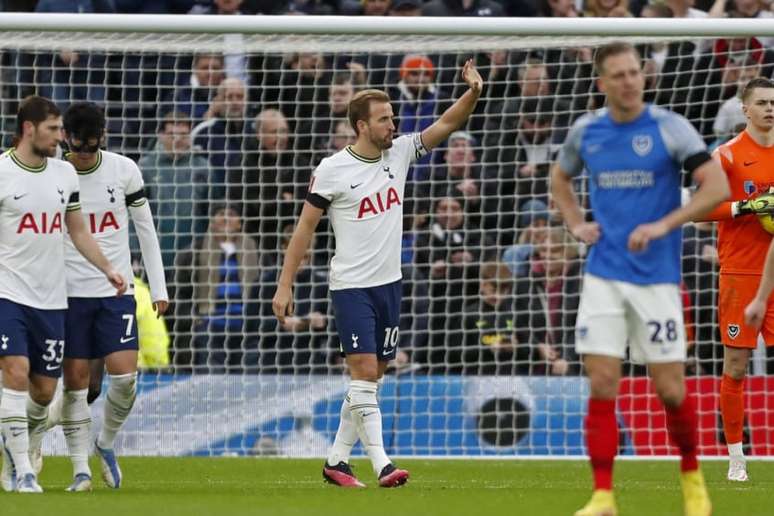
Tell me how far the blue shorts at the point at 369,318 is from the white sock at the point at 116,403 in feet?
4.44

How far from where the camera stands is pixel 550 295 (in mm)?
13773

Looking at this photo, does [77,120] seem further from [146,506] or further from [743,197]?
[743,197]

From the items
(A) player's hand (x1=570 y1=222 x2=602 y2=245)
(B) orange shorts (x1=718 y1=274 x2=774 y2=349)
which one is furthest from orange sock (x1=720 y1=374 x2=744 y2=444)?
(A) player's hand (x1=570 y1=222 x2=602 y2=245)

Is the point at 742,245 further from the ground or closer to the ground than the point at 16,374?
further from the ground

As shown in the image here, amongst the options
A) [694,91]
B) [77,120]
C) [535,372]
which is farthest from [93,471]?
[694,91]

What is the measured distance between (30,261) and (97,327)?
79cm

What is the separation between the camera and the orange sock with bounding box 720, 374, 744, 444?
999 centimetres

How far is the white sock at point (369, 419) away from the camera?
29.2ft

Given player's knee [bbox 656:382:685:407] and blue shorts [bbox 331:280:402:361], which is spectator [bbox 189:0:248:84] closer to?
blue shorts [bbox 331:280:402:361]

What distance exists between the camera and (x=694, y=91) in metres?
13.9

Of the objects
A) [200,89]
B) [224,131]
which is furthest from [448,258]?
[200,89]

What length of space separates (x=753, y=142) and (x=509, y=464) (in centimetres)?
354

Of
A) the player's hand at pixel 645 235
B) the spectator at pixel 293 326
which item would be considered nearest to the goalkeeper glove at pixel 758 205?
the player's hand at pixel 645 235

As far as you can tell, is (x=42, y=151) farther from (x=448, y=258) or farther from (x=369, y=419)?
(x=448, y=258)
